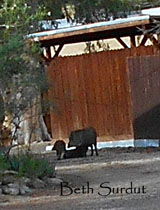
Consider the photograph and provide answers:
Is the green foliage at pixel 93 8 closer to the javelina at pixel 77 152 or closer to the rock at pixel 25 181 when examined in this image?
the javelina at pixel 77 152

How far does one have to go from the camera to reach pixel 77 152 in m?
18.7

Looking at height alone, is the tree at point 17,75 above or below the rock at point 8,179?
above

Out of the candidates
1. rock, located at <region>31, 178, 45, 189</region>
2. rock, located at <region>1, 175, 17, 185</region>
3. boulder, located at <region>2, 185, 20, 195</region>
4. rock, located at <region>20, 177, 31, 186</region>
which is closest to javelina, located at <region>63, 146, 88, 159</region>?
rock, located at <region>31, 178, 45, 189</region>

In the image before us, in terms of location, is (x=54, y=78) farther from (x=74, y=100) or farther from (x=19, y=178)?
(x=19, y=178)

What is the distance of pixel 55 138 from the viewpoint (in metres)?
22.9

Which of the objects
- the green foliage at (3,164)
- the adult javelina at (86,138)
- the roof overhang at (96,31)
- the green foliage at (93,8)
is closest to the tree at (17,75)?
the green foliage at (3,164)

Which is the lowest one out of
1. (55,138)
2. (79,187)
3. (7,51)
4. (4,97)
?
(55,138)

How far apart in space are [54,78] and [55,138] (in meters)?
1.89

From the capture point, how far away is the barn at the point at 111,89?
20047mm

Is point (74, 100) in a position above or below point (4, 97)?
below

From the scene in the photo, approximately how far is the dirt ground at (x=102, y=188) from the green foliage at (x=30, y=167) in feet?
1.31

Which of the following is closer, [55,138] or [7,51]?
[7,51]

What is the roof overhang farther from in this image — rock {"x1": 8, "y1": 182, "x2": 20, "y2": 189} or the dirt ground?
rock {"x1": 8, "y1": 182, "x2": 20, "y2": 189}

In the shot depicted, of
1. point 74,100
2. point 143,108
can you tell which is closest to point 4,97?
point 143,108
